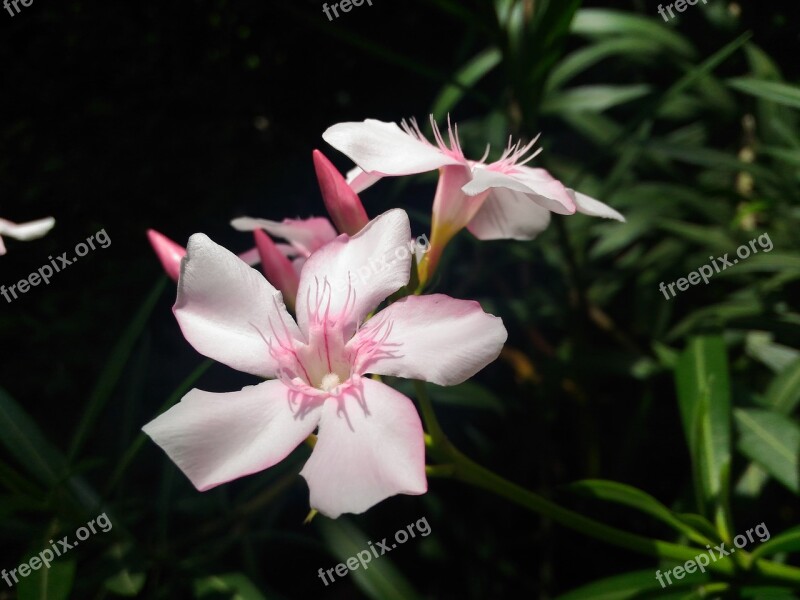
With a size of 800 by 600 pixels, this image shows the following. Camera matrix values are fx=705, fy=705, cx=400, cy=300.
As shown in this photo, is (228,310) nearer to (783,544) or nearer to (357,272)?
(357,272)

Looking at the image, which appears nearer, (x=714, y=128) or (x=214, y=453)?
(x=214, y=453)

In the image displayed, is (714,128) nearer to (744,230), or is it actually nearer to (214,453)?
(744,230)

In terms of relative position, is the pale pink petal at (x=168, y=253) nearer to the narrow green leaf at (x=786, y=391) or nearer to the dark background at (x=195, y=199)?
the dark background at (x=195, y=199)

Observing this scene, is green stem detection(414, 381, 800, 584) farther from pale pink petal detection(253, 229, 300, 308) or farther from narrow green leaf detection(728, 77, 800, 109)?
narrow green leaf detection(728, 77, 800, 109)

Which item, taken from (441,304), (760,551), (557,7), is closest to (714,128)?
(557,7)

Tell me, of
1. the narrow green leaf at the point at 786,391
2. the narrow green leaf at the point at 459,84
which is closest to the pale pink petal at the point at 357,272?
the narrow green leaf at the point at 459,84

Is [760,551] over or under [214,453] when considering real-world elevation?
under

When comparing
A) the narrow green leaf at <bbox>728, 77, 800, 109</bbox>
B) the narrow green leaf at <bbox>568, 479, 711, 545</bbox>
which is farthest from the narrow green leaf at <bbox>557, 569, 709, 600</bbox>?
the narrow green leaf at <bbox>728, 77, 800, 109</bbox>
